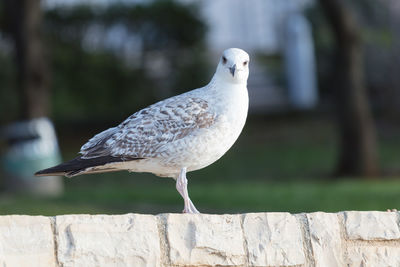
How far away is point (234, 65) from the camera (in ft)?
13.5

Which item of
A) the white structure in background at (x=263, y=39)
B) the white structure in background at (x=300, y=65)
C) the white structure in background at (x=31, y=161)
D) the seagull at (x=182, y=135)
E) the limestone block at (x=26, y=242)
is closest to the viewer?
the limestone block at (x=26, y=242)

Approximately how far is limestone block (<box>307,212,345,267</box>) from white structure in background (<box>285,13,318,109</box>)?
1491cm

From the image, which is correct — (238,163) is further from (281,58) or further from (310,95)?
(281,58)

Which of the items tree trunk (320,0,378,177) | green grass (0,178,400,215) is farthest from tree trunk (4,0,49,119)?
tree trunk (320,0,378,177)

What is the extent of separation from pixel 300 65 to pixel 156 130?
15414 mm

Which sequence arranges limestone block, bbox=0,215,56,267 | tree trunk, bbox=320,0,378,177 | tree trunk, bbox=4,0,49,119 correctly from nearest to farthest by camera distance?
limestone block, bbox=0,215,56,267 → tree trunk, bbox=320,0,378,177 → tree trunk, bbox=4,0,49,119

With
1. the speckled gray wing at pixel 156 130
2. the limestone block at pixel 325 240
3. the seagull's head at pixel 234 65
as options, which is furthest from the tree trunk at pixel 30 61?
the limestone block at pixel 325 240

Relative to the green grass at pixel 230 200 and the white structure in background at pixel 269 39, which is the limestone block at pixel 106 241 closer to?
the green grass at pixel 230 200

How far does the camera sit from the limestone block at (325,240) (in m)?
4.25

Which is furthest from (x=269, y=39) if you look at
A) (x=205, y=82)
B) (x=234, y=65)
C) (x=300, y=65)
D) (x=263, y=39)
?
(x=234, y=65)

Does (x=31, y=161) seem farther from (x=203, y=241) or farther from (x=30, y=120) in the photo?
(x=203, y=241)

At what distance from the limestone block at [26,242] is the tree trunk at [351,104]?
29.6ft

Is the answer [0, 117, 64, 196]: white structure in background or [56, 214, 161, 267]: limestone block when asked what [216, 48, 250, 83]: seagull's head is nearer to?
[56, 214, 161, 267]: limestone block

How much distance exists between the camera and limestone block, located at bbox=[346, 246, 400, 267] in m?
4.30
